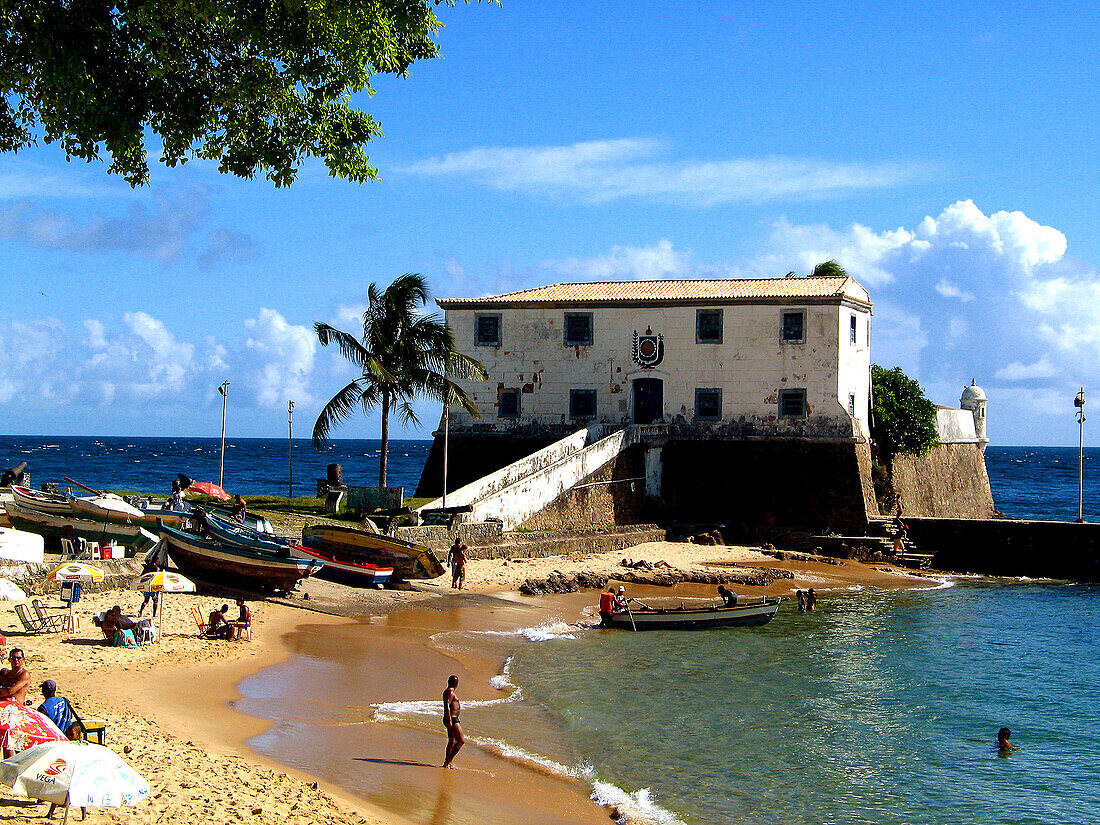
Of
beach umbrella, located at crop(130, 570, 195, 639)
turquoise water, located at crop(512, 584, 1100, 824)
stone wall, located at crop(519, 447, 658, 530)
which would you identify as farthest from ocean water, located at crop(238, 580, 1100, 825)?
stone wall, located at crop(519, 447, 658, 530)

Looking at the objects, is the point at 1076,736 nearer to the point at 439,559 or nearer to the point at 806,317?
the point at 439,559

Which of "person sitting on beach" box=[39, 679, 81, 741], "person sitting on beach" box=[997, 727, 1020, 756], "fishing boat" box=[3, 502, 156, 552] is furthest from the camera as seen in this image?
"fishing boat" box=[3, 502, 156, 552]

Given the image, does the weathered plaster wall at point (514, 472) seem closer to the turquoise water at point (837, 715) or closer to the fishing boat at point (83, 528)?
the fishing boat at point (83, 528)

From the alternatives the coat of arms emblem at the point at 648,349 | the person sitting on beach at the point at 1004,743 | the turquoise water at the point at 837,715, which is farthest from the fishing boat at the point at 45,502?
the person sitting on beach at the point at 1004,743

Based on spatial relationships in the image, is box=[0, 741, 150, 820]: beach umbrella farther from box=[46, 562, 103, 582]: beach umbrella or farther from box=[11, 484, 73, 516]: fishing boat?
box=[11, 484, 73, 516]: fishing boat

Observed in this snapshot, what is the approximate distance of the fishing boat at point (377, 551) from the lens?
29359 mm

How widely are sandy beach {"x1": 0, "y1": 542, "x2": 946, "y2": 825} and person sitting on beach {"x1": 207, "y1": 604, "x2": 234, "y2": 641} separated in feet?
1.10

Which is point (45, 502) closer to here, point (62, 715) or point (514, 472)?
point (514, 472)

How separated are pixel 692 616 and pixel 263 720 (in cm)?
1342

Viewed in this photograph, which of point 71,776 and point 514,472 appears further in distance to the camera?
point 514,472

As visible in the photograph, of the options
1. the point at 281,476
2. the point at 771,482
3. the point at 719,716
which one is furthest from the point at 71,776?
the point at 281,476

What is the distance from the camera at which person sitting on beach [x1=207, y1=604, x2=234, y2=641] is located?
22.1m

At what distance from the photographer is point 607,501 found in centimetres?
4216

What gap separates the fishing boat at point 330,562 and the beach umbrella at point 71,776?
17.7 meters
